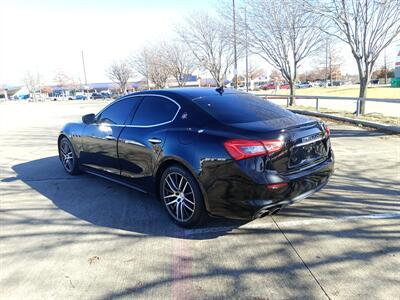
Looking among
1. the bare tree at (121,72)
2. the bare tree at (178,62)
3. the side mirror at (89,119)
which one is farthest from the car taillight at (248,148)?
the bare tree at (121,72)

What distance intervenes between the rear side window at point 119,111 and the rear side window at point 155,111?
21 centimetres

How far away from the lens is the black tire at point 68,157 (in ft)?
19.9

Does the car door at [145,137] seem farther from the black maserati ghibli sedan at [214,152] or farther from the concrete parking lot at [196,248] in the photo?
the concrete parking lot at [196,248]

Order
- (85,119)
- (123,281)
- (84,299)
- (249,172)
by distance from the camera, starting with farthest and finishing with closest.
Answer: (85,119) → (249,172) → (123,281) → (84,299)

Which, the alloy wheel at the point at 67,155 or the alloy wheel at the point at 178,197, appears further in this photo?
the alloy wheel at the point at 67,155

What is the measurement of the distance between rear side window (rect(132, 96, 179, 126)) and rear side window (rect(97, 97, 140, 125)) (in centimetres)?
21

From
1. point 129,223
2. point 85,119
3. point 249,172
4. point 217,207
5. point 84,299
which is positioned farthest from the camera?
point 85,119

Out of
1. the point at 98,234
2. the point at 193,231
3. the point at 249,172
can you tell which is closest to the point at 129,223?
the point at 98,234

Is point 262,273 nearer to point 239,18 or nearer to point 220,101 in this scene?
point 220,101

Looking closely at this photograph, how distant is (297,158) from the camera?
140 inches

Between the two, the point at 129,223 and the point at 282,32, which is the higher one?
the point at 282,32

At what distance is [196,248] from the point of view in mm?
3432

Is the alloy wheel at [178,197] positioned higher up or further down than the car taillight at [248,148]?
further down

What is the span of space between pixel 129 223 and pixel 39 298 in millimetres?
1438
